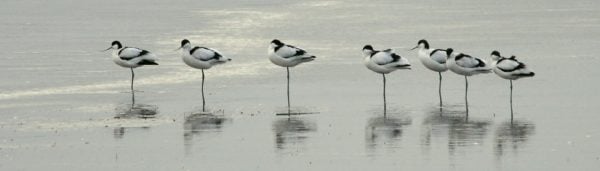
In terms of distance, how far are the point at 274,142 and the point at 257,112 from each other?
3.34 m

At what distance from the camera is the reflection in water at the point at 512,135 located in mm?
17453

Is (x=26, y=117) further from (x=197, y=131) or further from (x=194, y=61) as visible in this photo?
(x=194, y=61)

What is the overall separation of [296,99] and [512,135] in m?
5.61

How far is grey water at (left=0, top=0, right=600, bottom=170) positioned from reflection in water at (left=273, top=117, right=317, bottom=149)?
32 millimetres

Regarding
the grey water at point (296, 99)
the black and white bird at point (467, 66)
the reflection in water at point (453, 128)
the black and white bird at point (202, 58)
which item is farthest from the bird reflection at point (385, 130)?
the black and white bird at point (202, 58)

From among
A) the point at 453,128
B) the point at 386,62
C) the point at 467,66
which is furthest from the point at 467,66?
the point at 453,128

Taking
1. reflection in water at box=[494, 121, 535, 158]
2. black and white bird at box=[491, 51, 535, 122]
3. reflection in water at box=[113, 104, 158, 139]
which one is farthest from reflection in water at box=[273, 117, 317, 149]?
black and white bird at box=[491, 51, 535, 122]

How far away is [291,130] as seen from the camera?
19453 millimetres

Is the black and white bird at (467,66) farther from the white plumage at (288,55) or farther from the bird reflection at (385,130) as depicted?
the bird reflection at (385,130)

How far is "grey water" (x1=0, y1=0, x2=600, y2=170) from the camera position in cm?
1711

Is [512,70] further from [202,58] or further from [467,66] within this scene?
[202,58]

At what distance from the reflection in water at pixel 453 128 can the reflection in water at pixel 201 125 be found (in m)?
2.88

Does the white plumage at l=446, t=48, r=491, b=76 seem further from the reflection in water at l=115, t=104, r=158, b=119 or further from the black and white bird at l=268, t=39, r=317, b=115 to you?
the reflection in water at l=115, t=104, r=158, b=119

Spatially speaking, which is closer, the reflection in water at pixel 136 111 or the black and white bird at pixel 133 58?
the reflection in water at pixel 136 111
